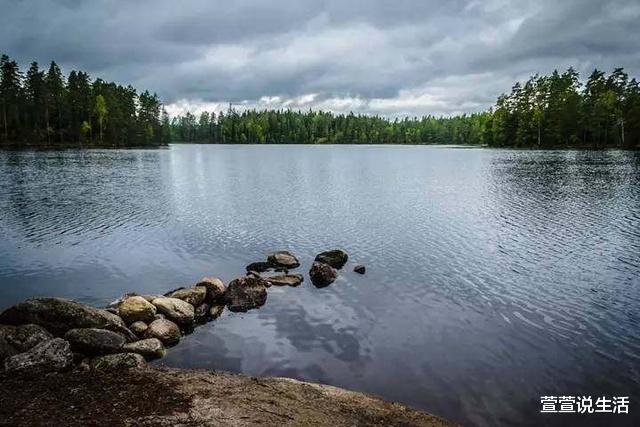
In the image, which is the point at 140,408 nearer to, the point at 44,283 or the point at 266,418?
the point at 266,418

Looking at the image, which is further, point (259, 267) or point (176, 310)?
point (259, 267)

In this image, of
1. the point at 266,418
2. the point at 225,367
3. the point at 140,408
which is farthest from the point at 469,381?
the point at 140,408

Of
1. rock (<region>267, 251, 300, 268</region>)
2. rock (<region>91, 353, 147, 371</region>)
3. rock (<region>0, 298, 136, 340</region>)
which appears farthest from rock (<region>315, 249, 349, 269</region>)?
rock (<region>91, 353, 147, 371</region>)

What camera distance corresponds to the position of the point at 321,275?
25.8 m

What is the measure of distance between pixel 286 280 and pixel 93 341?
37.2ft

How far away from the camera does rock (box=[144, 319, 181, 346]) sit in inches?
711

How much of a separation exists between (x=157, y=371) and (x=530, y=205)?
44.5 m

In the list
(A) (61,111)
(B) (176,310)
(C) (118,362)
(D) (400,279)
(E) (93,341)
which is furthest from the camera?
(A) (61,111)

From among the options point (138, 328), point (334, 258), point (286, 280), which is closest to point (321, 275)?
point (286, 280)

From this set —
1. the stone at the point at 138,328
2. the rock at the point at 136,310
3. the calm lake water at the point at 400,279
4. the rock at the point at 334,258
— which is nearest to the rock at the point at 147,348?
the calm lake water at the point at 400,279

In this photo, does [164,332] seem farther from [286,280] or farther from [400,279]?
[400,279]

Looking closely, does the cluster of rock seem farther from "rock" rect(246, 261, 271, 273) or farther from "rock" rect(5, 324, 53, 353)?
"rock" rect(246, 261, 271, 273)

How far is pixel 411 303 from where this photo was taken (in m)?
22.5

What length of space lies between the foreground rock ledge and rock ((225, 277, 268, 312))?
764 centimetres
